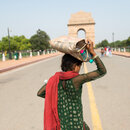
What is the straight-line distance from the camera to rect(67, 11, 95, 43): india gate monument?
6931 cm

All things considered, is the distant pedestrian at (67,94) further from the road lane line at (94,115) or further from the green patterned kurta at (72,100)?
the road lane line at (94,115)

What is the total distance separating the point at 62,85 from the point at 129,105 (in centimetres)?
329

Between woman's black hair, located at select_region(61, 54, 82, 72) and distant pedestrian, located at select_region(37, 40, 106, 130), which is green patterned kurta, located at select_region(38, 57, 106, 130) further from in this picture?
woman's black hair, located at select_region(61, 54, 82, 72)

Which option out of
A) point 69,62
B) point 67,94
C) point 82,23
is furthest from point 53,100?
point 82,23

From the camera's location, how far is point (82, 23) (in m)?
69.6

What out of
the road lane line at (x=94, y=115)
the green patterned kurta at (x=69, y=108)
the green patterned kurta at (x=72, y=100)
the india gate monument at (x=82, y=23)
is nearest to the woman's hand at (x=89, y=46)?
the green patterned kurta at (x=72, y=100)

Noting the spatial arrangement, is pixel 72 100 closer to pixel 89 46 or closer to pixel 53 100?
pixel 53 100

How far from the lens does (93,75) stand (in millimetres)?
1696

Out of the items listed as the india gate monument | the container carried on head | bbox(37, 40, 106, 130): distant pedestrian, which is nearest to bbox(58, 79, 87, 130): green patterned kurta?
bbox(37, 40, 106, 130): distant pedestrian

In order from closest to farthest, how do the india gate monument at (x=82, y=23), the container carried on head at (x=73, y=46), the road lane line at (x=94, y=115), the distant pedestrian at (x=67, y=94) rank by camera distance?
the container carried on head at (x=73, y=46) → the distant pedestrian at (x=67, y=94) → the road lane line at (x=94, y=115) → the india gate monument at (x=82, y=23)

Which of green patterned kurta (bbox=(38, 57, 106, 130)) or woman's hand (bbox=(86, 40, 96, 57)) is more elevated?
woman's hand (bbox=(86, 40, 96, 57))

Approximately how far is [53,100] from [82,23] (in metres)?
70.2

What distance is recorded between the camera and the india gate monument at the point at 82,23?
69312mm

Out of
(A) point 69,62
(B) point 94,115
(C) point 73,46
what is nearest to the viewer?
(C) point 73,46
